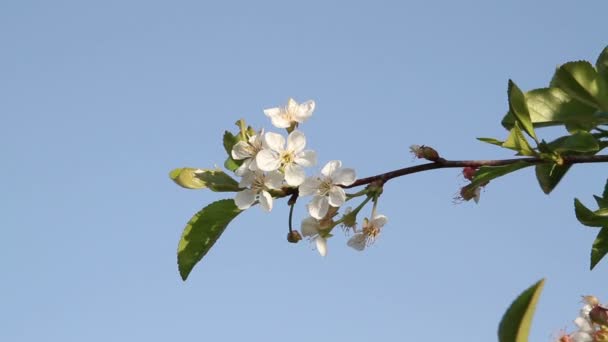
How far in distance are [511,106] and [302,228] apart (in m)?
0.57

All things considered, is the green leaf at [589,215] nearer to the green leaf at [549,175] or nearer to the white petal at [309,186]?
the green leaf at [549,175]

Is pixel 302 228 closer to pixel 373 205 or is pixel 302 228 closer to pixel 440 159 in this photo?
pixel 373 205

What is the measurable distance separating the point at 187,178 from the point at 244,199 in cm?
16

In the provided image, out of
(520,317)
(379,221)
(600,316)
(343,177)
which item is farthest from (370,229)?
(520,317)

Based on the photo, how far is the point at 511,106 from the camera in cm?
192

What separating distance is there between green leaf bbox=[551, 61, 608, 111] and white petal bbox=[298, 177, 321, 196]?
2.08ft

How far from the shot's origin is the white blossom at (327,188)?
198cm

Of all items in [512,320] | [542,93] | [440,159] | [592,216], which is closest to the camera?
[512,320]

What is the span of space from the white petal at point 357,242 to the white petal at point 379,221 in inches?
Result: 1.9

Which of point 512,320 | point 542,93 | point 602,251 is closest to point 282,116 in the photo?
point 542,93

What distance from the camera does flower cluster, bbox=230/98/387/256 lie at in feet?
6.41

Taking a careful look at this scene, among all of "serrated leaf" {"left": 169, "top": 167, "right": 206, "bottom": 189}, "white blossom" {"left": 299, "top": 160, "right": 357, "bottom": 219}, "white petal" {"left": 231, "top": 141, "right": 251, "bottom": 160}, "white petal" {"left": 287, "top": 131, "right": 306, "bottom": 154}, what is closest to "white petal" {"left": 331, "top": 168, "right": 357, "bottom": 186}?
"white blossom" {"left": 299, "top": 160, "right": 357, "bottom": 219}

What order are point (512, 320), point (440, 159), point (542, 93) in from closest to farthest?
point (512, 320) → point (440, 159) → point (542, 93)

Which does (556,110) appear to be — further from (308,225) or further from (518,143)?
(308,225)
